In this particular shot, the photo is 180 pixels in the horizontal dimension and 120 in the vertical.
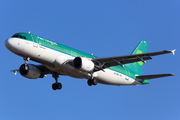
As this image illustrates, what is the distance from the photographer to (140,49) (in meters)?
52.0

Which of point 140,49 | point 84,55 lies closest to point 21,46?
point 84,55

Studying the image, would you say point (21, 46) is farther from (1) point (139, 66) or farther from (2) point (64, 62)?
(1) point (139, 66)

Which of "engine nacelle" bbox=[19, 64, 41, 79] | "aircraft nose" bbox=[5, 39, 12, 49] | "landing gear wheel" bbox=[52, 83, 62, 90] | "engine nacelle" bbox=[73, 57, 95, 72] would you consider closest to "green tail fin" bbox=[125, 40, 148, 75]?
"landing gear wheel" bbox=[52, 83, 62, 90]

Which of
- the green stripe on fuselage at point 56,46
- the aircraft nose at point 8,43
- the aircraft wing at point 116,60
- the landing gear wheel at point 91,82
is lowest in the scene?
the landing gear wheel at point 91,82

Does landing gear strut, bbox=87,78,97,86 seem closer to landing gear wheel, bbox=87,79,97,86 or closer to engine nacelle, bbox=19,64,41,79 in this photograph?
landing gear wheel, bbox=87,79,97,86

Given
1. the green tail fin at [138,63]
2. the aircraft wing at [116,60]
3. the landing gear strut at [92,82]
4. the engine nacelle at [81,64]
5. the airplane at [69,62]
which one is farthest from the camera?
the green tail fin at [138,63]

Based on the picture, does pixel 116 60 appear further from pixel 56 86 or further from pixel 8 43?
pixel 8 43

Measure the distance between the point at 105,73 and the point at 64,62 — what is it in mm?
6269

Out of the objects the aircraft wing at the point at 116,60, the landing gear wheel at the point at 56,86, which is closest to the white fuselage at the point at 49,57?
the aircraft wing at the point at 116,60

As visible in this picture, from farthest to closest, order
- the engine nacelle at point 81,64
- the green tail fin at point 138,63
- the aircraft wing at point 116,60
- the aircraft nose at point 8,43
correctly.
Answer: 1. the green tail fin at point 138,63
2. the engine nacelle at point 81,64
3. the aircraft wing at point 116,60
4. the aircraft nose at point 8,43

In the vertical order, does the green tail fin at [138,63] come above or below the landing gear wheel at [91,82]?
above

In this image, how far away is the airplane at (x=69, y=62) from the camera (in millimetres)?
37094

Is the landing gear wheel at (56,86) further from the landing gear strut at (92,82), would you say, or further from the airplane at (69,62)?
the landing gear strut at (92,82)

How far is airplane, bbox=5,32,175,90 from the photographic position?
37094 mm
